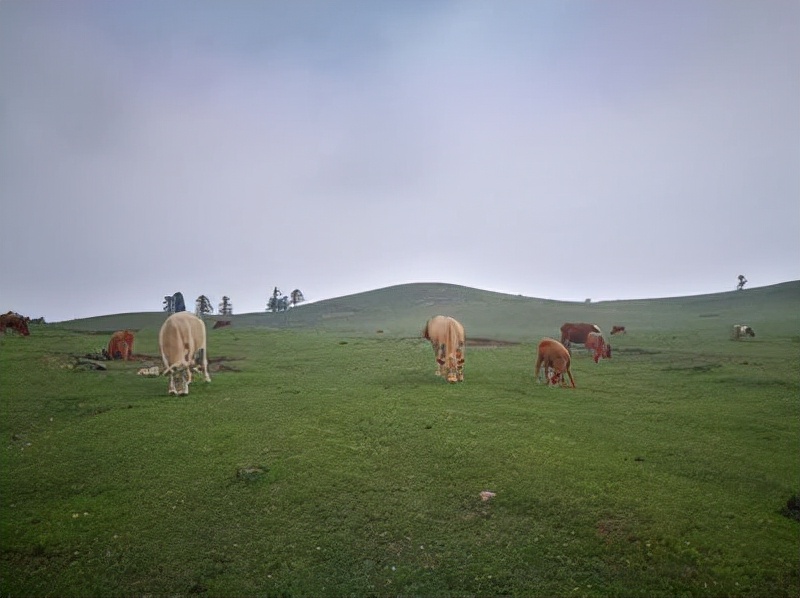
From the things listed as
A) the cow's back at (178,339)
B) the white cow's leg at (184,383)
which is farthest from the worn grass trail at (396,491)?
the cow's back at (178,339)

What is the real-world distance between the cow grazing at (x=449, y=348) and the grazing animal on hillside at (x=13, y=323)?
2697cm

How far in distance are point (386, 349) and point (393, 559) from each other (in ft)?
68.8

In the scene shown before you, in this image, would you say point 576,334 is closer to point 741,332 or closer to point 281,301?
point 741,332

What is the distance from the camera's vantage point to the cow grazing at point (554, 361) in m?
17.3

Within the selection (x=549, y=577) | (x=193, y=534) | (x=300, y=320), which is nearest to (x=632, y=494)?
(x=549, y=577)

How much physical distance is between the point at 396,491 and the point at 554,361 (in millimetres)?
10792

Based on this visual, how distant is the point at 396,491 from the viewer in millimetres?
8562

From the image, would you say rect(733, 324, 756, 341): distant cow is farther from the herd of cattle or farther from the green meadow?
the green meadow

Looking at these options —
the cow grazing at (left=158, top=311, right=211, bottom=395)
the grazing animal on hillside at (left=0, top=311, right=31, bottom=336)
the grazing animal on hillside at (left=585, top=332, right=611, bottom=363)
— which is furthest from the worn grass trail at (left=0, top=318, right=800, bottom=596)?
the grazing animal on hillside at (left=0, top=311, right=31, bottom=336)

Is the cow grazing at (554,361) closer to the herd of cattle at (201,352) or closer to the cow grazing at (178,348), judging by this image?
the herd of cattle at (201,352)

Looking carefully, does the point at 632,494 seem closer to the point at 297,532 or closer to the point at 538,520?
the point at 538,520

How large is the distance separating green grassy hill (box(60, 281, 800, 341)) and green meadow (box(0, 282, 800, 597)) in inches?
909

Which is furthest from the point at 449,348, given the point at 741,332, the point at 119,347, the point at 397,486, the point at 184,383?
the point at 741,332

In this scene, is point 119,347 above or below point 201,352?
above
